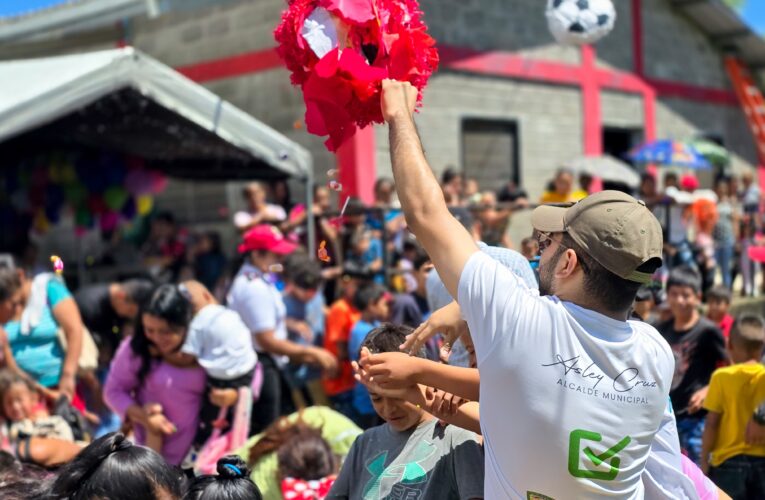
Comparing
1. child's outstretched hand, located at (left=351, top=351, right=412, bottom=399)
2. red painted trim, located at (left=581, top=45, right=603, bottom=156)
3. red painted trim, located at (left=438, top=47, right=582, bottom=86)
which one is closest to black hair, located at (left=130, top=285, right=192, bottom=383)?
child's outstretched hand, located at (left=351, top=351, right=412, bottom=399)

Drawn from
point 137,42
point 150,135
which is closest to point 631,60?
point 137,42

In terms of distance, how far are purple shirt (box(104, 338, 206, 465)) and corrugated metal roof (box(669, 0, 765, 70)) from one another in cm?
1298

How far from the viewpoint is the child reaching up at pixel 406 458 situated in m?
2.16

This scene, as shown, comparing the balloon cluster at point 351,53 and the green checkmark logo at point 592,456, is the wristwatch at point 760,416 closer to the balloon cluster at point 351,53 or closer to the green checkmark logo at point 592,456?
the green checkmark logo at point 592,456

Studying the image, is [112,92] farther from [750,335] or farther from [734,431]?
[734,431]

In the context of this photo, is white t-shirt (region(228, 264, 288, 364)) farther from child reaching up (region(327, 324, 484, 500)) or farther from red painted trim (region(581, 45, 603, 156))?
red painted trim (region(581, 45, 603, 156))

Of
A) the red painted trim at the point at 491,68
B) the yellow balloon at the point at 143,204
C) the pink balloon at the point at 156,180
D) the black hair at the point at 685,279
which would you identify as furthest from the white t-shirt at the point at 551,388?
the red painted trim at the point at 491,68

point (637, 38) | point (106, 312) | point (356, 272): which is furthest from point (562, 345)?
point (637, 38)

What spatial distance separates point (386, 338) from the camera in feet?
7.85

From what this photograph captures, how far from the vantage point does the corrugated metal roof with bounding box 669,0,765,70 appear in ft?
48.2

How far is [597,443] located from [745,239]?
351 inches

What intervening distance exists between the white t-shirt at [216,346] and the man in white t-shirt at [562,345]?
94.1 inches

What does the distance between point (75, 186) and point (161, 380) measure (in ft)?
19.6

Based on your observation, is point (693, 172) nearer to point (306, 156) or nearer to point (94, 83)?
point (306, 156)
